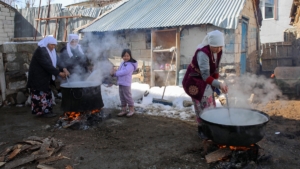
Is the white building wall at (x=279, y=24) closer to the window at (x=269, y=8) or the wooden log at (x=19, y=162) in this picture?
the window at (x=269, y=8)

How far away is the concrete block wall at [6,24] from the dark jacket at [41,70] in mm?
10499

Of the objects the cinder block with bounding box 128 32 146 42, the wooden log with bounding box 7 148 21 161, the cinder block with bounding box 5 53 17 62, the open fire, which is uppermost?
the cinder block with bounding box 128 32 146 42

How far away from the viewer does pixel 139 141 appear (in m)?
4.43

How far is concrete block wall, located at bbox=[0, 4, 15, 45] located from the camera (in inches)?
562

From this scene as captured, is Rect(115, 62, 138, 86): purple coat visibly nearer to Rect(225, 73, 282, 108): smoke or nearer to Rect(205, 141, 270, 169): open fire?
Rect(205, 141, 270, 169): open fire

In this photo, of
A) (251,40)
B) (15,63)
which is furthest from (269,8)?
(15,63)

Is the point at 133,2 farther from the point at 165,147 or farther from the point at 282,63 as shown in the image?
the point at 165,147

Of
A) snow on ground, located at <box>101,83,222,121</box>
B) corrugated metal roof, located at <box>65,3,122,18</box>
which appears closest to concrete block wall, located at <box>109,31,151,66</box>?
snow on ground, located at <box>101,83,222,121</box>

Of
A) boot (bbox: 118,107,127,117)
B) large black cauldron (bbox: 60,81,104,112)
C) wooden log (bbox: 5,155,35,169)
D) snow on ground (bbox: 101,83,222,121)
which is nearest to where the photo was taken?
wooden log (bbox: 5,155,35,169)

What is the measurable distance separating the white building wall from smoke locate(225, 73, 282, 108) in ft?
38.2

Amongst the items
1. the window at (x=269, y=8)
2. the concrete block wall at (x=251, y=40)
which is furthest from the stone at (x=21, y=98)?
the window at (x=269, y=8)

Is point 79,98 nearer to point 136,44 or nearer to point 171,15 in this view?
point 136,44

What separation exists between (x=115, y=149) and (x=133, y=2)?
972 cm

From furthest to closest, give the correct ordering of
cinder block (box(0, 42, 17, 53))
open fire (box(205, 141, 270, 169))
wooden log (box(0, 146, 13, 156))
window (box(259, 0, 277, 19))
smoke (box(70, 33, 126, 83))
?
window (box(259, 0, 277, 19))
smoke (box(70, 33, 126, 83))
cinder block (box(0, 42, 17, 53))
wooden log (box(0, 146, 13, 156))
open fire (box(205, 141, 270, 169))
